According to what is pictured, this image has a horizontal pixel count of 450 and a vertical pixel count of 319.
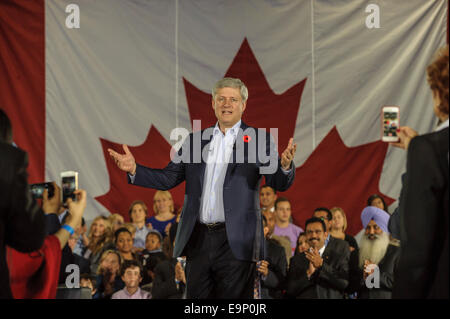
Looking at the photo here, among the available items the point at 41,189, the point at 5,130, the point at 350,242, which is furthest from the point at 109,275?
the point at 5,130

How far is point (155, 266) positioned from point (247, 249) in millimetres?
2400

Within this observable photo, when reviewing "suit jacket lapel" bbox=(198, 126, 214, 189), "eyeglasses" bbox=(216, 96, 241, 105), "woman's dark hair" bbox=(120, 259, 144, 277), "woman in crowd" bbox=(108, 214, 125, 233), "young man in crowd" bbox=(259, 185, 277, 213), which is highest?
"eyeglasses" bbox=(216, 96, 241, 105)

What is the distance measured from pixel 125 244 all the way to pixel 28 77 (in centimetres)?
226

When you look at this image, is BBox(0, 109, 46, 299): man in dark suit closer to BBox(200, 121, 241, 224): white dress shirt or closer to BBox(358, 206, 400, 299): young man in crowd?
BBox(200, 121, 241, 224): white dress shirt

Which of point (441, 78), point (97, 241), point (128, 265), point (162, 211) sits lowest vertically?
point (128, 265)

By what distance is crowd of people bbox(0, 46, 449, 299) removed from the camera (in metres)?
1.89

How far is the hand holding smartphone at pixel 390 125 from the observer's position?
7.66ft

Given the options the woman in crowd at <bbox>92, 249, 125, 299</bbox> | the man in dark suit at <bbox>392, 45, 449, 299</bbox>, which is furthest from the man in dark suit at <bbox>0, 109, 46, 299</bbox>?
the woman in crowd at <bbox>92, 249, 125, 299</bbox>

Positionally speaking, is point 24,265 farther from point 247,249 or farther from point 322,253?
point 322,253

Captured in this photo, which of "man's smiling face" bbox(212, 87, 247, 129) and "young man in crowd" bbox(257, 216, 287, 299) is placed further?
"young man in crowd" bbox(257, 216, 287, 299)

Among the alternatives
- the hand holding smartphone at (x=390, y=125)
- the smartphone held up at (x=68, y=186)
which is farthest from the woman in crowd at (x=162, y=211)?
the hand holding smartphone at (x=390, y=125)

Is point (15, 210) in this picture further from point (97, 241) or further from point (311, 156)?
point (311, 156)

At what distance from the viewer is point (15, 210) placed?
1.94 meters
